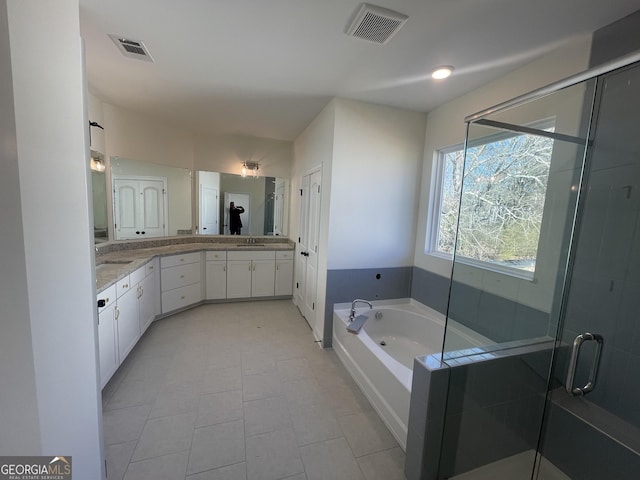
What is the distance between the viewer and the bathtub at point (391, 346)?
1749 millimetres

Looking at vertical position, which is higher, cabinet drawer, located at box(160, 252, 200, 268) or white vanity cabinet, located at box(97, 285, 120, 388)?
cabinet drawer, located at box(160, 252, 200, 268)

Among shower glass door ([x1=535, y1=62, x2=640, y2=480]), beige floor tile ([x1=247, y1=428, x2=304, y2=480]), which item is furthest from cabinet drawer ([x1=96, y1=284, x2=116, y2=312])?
shower glass door ([x1=535, y1=62, x2=640, y2=480])

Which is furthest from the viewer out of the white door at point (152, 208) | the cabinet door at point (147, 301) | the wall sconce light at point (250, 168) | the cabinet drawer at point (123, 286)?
the wall sconce light at point (250, 168)

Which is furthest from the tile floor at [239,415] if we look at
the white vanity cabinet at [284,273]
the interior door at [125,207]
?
the interior door at [125,207]

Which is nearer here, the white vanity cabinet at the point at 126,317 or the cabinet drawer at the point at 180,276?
the white vanity cabinet at the point at 126,317

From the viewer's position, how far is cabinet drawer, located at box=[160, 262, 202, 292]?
3.22 metres

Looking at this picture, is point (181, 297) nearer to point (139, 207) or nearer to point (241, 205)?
point (139, 207)

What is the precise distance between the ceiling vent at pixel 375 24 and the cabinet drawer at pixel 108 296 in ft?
8.00

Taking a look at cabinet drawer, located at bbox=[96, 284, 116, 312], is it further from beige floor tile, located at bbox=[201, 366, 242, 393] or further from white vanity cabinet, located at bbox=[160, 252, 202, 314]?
white vanity cabinet, located at bbox=[160, 252, 202, 314]

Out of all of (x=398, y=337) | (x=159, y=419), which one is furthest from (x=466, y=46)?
(x=159, y=419)

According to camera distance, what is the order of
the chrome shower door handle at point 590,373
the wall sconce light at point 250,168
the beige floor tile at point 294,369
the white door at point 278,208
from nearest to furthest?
the chrome shower door handle at point 590,373
the beige floor tile at point 294,369
the wall sconce light at point 250,168
the white door at point 278,208

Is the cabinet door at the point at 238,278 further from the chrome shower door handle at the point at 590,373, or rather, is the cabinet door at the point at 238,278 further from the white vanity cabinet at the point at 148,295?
the chrome shower door handle at the point at 590,373

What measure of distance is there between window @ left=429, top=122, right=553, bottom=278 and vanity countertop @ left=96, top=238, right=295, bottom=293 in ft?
8.48

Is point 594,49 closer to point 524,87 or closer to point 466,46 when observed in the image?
point 524,87
